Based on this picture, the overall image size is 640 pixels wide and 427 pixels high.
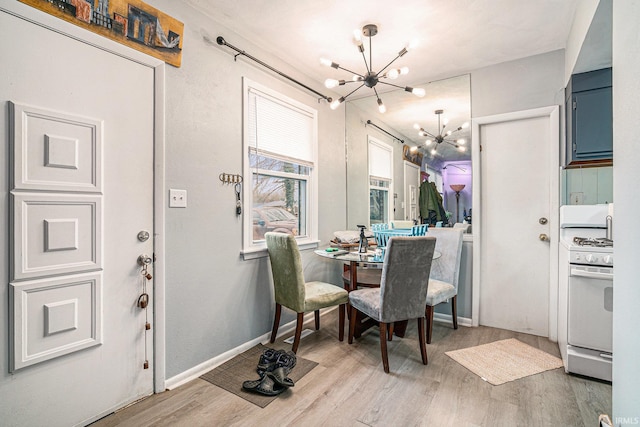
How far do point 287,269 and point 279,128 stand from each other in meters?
1.35

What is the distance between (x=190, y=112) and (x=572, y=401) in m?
3.07

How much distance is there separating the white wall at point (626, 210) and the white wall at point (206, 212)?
7.29ft

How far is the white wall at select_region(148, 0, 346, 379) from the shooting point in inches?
80.0

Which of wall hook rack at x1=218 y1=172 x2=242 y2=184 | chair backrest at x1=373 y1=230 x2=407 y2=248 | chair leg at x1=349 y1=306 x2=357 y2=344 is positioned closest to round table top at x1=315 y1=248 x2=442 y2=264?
chair backrest at x1=373 y1=230 x2=407 y2=248

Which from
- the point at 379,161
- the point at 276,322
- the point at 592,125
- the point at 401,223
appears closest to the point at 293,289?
the point at 276,322

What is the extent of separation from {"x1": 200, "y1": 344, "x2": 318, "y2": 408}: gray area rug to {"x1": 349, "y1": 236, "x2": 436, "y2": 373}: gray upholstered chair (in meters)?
0.62

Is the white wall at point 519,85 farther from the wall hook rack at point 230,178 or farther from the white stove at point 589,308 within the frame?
the wall hook rack at point 230,178

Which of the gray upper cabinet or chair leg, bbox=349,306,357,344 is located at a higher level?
the gray upper cabinet

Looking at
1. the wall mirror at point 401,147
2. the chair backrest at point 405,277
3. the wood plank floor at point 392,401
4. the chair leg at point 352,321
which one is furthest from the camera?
the wall mirror at point 401,147

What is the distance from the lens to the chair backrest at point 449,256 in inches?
116

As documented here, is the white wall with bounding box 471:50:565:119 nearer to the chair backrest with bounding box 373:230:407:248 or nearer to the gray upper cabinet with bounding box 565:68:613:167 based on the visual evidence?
the gray upper cabinet with bounding box 565:68:613:167

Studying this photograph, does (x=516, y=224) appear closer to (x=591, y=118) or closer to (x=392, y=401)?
(x=591, y=118)

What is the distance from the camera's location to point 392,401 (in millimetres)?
1864

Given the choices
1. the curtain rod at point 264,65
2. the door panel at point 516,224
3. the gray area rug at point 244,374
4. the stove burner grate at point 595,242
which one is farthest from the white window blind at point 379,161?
the gray area rug at point 244,374
